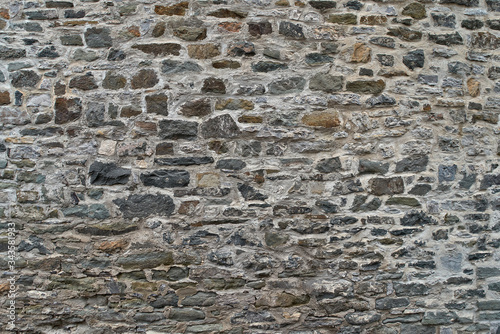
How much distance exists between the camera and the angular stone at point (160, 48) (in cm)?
308

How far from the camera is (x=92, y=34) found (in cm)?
308

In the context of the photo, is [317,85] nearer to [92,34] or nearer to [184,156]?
[184,156]

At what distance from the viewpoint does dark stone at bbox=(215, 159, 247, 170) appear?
3043 mm

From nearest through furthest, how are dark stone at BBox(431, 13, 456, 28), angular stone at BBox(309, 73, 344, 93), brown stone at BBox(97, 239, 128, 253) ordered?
1. brown stone at BBox(97, 239, 128, 253)
2. angular stone at BBox(309, 73, 344, 93)
3. dark stone at BBox(431, 13, 456, 28)

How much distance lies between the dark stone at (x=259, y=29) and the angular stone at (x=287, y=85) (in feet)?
1.19

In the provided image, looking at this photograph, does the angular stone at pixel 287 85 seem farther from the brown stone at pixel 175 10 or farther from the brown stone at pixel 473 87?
the brown stone at pixel 473 87

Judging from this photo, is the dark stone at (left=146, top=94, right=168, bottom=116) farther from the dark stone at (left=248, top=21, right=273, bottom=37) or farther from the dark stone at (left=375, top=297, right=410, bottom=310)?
the dark stone at (left=375, top=297, right=410, bottom=310)

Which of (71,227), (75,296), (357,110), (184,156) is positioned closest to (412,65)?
(357,110)

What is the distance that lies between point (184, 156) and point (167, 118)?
0.96 feet

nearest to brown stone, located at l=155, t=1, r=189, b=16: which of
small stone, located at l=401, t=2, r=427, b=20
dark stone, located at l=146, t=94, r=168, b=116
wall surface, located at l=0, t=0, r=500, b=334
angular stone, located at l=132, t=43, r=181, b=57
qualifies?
wall surface, located at l=0, t=0, r=500, b=334

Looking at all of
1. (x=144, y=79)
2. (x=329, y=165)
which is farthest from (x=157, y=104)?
(x=329, y=165)

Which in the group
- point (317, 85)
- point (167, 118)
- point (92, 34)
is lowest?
point (167, 118)

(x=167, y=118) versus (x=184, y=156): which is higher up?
(x=167, y=118)

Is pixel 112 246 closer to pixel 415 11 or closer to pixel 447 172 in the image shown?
pixel 447 172
